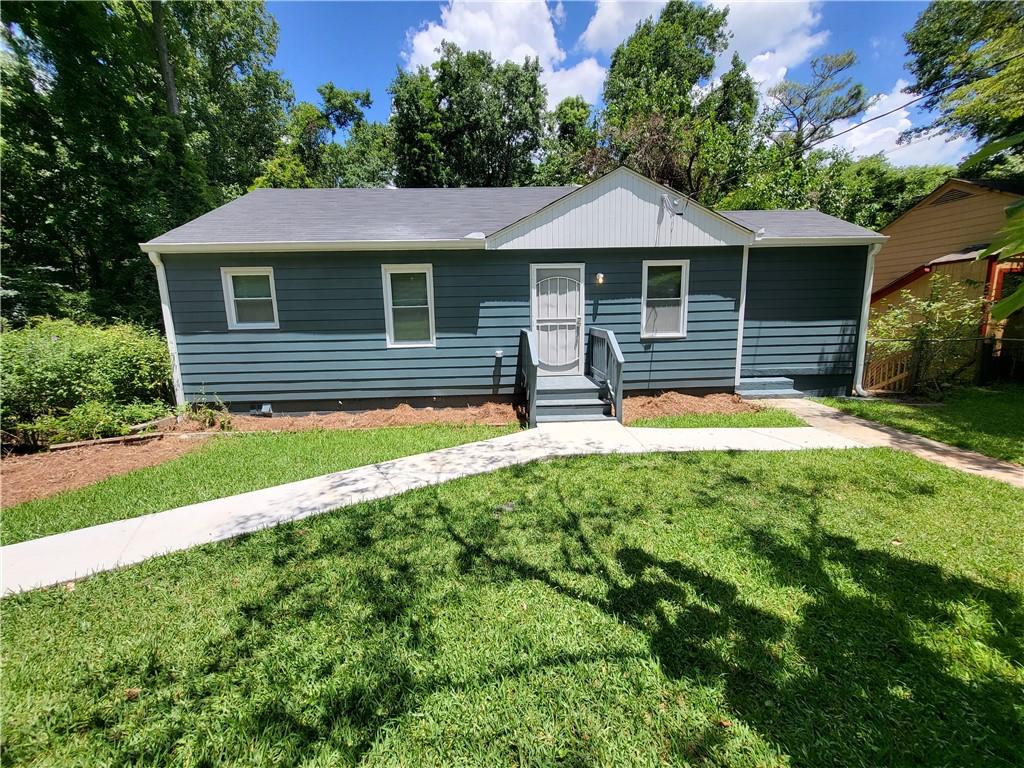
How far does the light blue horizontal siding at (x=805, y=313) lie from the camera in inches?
311

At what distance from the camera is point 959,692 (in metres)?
Result: 2.12

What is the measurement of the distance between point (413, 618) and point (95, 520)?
349cm

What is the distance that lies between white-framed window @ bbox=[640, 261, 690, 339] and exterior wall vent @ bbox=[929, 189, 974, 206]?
10.6 meters

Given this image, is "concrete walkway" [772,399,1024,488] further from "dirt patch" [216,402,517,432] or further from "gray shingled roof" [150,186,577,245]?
"gray shingled roof" [150,186,577,245]

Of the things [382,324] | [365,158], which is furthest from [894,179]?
[365,158]

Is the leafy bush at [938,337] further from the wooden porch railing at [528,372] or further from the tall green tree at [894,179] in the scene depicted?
the tall green tree at [894,179]

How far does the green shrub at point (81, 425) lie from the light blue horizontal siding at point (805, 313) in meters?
10.4

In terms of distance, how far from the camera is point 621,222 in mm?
7258

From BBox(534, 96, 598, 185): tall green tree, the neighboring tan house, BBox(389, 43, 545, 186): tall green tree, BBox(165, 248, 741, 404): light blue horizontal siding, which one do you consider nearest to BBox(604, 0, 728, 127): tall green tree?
BBox(534, 96, 598, 185): tall green tree

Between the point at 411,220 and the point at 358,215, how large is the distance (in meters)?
1.13

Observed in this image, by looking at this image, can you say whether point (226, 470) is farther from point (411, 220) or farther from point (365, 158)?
point (365, 158)

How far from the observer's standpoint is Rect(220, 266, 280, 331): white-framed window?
7.29 meters

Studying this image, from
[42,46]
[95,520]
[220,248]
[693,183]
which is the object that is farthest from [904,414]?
[42,46]

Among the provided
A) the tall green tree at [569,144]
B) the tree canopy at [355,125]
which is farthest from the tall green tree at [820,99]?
the tall green tree at [569,144]
